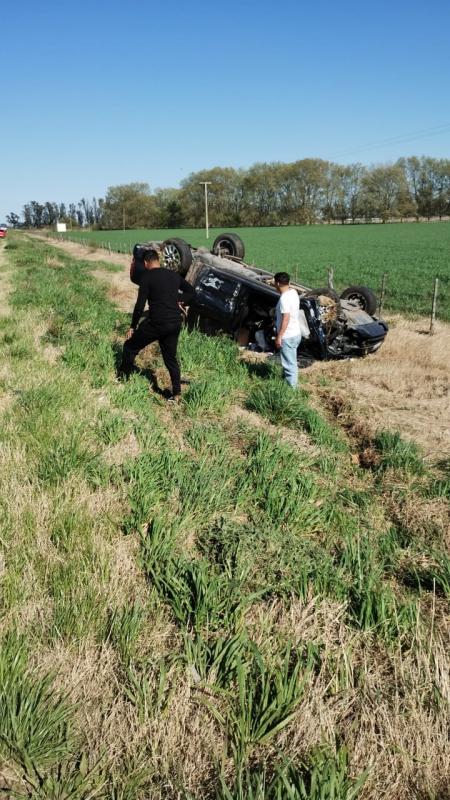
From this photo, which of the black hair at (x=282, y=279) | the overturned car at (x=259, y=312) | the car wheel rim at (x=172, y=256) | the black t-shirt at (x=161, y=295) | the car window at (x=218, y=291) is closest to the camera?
the black t-shirt at (x=161, y=295)

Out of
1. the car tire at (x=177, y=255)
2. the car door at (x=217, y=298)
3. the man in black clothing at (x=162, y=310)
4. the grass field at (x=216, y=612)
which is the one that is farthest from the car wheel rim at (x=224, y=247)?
the grass field at (x=216, y=612)

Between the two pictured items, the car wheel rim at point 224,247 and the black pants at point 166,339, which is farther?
the car wheel rim at point 224,247

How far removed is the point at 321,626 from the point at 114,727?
1.09 metres

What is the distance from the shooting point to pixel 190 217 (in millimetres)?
95812

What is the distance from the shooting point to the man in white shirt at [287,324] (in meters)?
6.03

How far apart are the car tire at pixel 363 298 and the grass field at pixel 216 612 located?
212 inches

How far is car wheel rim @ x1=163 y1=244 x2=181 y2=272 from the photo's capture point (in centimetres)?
921

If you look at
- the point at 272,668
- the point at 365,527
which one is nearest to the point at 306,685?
the point at 272,668

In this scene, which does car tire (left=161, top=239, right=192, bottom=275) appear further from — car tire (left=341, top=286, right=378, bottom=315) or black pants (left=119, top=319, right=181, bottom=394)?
black pants (left=119, top=319, right=181, bottom=394)

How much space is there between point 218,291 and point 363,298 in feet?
10.5

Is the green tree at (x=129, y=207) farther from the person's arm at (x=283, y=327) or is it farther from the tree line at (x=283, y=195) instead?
the person's arm at (x=283, y=327)

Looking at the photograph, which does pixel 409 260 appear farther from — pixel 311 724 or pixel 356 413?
pixel 311 724

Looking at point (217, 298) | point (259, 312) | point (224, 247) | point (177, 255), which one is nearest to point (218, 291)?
point (217, 298)

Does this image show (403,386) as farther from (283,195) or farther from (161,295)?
(283,195)
